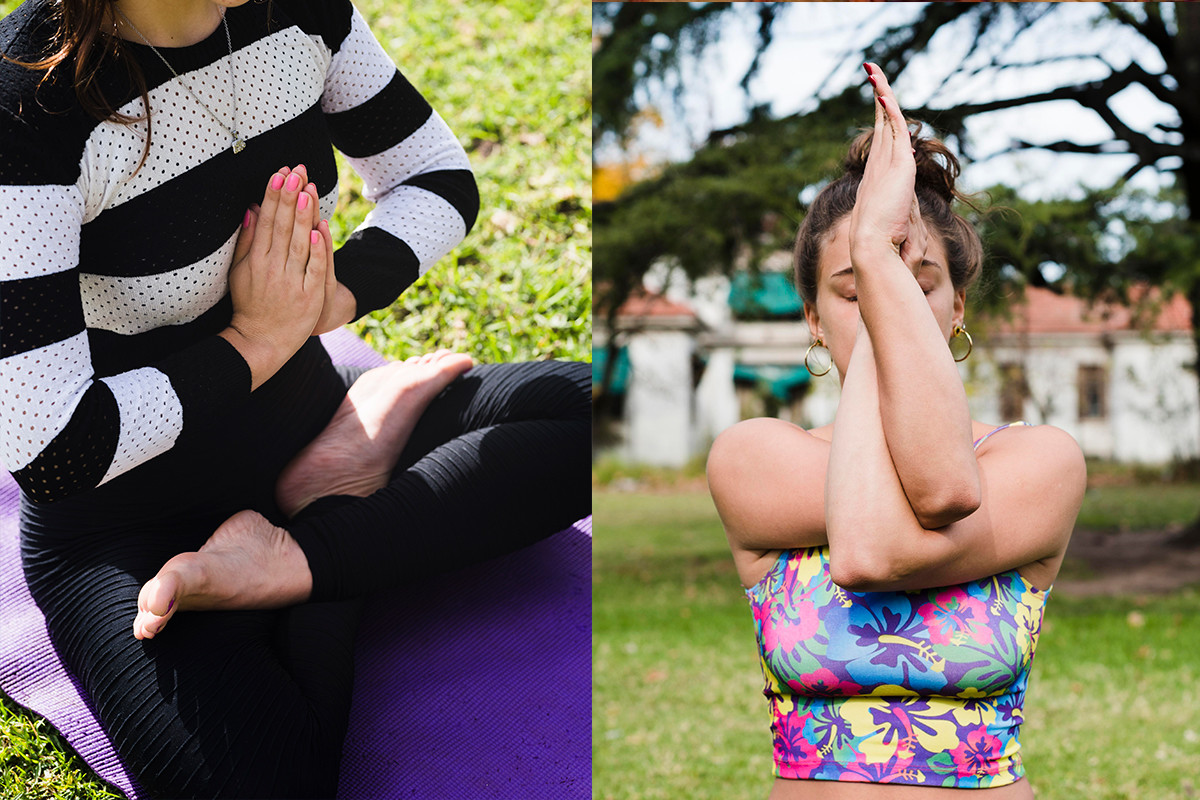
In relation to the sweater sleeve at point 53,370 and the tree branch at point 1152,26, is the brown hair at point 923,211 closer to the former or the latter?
the sweater sleeve at point 53,370

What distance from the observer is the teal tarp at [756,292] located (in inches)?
316

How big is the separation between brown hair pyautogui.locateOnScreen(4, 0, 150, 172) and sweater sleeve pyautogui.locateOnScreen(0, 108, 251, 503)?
86 millimetres

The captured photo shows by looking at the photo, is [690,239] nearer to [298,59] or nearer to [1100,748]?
[1100,748]

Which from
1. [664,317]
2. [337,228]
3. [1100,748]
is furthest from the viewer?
[664,317]

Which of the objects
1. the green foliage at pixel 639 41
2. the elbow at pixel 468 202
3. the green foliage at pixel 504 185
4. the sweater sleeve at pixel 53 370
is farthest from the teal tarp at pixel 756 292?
the sweater sleeve at pixel 53 370

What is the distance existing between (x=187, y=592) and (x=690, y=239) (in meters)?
6.46

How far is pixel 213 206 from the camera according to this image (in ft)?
5.61

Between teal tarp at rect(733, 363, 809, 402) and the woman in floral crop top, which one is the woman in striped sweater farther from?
teal tarp at rect(733, 363, 809, 402)

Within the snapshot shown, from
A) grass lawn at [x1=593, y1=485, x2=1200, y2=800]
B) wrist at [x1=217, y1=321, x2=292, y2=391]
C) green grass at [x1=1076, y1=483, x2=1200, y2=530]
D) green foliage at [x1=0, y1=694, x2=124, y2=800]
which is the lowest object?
green grass at [x1=1076, y1=483, x2=1200, y2=530]

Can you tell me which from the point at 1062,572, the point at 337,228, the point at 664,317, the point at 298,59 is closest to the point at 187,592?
the point at 298,59

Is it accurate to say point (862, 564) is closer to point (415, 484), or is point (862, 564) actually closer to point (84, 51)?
point (415, 484)

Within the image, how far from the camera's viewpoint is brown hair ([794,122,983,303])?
1574mm

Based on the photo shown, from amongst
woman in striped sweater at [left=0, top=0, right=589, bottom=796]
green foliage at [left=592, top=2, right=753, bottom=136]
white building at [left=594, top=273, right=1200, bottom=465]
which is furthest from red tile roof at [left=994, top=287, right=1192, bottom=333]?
woman in striped sweater at [left=0, top=0, right=589, bottom=796]

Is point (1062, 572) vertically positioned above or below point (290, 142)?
below
